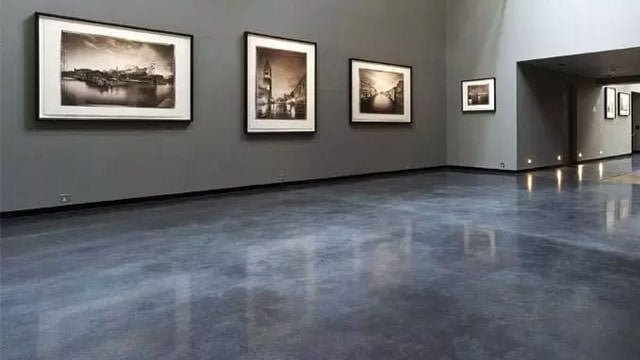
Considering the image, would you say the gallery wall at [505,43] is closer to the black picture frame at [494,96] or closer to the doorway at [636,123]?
the black picture frame at [494,96]

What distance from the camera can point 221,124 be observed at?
8.63m

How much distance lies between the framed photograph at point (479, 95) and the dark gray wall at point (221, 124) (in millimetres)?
634

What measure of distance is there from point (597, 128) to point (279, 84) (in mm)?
11976

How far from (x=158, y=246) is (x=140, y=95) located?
365 centimetres

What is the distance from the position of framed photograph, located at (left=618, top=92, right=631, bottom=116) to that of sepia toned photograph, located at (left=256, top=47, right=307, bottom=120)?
13898 mm

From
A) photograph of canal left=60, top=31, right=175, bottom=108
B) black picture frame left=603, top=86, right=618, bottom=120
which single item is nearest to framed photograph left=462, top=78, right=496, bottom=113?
black picture frame left=603, top=86, right=618, bottom=120

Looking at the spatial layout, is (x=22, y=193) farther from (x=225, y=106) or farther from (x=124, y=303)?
(x=124, y=303)

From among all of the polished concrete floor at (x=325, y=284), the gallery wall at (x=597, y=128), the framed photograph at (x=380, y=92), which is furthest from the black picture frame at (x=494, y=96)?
the polished concrete floor at (x=325, y=284)

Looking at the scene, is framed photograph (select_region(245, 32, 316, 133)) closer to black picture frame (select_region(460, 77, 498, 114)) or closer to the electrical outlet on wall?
the electrical outlet on wall

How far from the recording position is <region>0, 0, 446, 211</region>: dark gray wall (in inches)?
257

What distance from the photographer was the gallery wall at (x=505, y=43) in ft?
33.5

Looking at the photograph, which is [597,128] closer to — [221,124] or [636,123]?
[636,123]

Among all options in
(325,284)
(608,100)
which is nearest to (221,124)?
(325,284)

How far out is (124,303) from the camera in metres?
3.08
